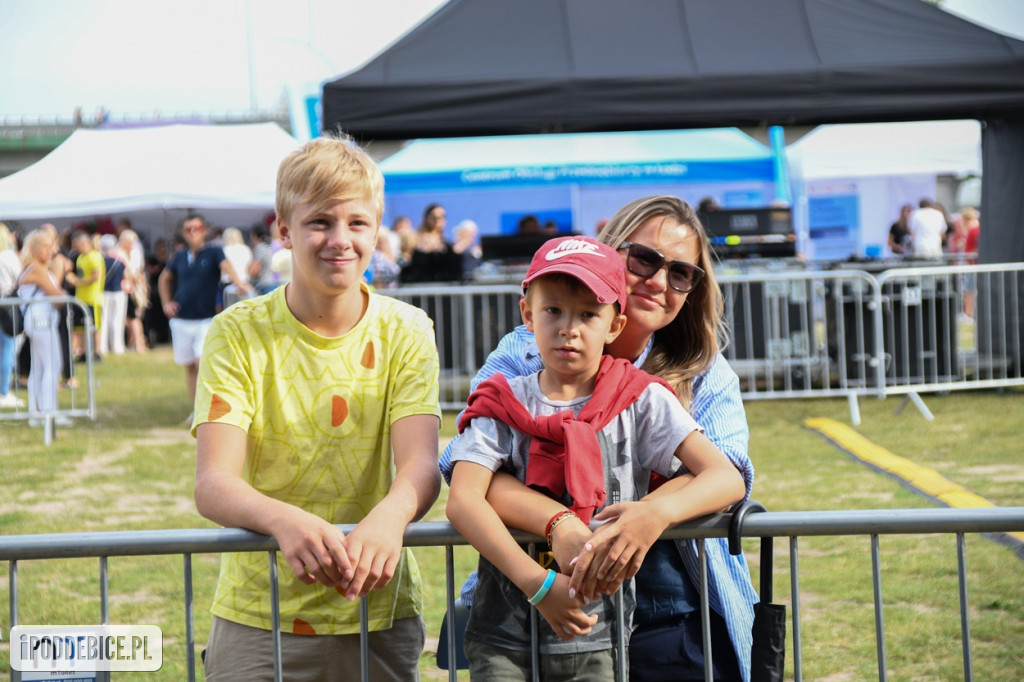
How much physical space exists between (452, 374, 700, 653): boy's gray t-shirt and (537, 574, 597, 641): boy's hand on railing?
0.30ft

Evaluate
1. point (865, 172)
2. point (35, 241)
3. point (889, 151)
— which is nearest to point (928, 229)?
point (865, 172)

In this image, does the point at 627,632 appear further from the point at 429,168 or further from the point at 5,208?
the point at 429,168

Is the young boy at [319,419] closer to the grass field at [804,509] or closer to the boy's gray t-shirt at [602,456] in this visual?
the boy's gray t-shirt at [602,456]

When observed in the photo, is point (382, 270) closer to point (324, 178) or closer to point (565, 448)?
point (324, 178)

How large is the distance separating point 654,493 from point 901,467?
20.1ft

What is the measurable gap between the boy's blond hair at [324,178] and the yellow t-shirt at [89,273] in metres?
16.7

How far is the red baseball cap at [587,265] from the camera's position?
7.27 feet

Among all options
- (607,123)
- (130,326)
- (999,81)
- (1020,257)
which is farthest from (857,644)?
(130,326)

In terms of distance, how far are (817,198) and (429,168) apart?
33.0 ft

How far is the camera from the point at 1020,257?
11406 millimetres

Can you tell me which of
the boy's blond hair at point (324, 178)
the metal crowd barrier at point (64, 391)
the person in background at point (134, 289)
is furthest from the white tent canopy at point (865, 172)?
the boy's blond hair at point (324, 178)

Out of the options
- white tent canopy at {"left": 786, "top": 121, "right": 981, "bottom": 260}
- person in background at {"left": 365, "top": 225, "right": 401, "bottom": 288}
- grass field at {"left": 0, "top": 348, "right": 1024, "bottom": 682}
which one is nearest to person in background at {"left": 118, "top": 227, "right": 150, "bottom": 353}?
person in background at {"left": 365, "top": 225, "right": 401, "bottom": 288}

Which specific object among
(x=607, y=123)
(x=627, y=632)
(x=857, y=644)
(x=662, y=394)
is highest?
(x=607, y=123)

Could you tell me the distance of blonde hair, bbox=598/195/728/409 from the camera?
2.66m
